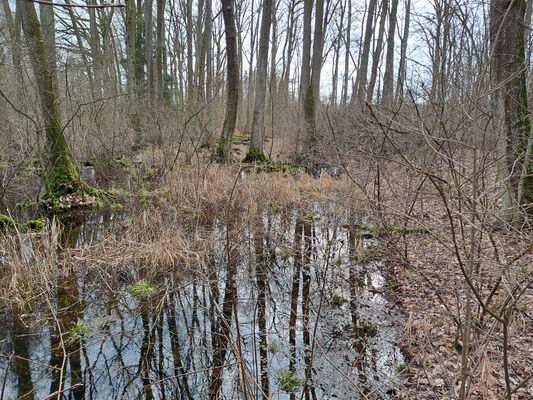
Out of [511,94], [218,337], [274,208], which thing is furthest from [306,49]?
[218,337]

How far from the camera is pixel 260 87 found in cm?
1061

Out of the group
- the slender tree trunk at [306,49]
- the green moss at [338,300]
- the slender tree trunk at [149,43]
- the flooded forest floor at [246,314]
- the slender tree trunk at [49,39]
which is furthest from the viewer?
the slender tree trunk at [149,43]

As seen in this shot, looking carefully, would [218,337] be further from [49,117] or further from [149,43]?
[149,43]

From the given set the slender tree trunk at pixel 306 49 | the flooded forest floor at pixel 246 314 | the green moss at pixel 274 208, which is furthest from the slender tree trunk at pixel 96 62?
the slender tree trunk at pixel 306 49

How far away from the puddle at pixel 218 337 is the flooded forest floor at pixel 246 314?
0.01 metres

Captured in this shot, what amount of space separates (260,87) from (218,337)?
8.61 m

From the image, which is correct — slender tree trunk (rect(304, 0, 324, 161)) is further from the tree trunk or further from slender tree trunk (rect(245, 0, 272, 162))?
the tree trunk

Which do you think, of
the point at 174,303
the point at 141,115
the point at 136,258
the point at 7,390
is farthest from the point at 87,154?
the point at 7,390

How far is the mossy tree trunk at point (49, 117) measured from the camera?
5.76 m

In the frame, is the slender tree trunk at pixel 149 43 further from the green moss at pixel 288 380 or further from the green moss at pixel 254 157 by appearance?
the green moss at pixel 288 380

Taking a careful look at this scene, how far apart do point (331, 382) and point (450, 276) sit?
198 cm

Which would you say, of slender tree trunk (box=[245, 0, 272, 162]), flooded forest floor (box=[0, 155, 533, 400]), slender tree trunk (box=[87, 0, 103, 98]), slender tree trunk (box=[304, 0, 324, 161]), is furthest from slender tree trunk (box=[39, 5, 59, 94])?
slender tree trunk (box=[304, 0, 324, 161])

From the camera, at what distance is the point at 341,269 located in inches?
183

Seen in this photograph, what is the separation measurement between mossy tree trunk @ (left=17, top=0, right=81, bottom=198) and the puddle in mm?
3275
